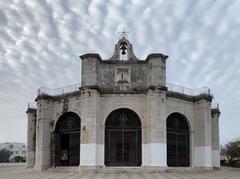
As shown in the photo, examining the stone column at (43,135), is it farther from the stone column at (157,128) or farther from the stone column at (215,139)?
the stone column at (215,139)

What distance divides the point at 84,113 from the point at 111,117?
9.37 ft

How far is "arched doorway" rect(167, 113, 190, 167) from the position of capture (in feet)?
123

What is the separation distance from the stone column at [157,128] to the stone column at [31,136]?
→ 1730 cm

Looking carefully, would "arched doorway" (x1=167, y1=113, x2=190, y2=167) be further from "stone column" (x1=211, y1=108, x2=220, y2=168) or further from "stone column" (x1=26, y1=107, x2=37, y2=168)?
"stone column" (x1=26, y1=107, x2=37, y2=168)

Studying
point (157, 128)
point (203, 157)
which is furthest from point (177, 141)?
point (157, 128)

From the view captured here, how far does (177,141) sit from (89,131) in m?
9.31

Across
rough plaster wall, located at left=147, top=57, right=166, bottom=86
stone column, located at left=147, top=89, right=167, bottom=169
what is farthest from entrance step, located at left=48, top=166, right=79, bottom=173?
rough plaster wall, located at left=147, top=57, right=166, bottom=86

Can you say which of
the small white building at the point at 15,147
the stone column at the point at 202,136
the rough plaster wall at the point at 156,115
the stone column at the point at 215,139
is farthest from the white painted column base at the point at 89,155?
the small white building at the point at 15,147

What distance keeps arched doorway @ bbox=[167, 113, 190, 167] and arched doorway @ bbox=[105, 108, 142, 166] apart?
3.37 metres

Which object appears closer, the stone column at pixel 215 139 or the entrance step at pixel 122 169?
the entrance step at pixel 122 169

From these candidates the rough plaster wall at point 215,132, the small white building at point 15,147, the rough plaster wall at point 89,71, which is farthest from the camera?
the small white building at point 15,147

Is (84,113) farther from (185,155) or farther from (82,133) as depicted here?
(185,155)

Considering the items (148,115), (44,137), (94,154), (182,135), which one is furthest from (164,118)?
(44,137)

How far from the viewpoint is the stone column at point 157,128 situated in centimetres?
3453
